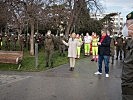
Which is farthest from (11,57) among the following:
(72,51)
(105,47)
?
(105,47)

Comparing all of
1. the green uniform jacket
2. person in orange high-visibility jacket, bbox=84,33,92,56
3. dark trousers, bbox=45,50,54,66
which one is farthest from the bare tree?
the green uniform jacket

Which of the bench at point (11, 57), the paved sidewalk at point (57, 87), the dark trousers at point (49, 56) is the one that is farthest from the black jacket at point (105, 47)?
the bench at point (11, 57)

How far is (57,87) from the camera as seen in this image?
12.9 m

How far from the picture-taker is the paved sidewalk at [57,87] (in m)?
11.1

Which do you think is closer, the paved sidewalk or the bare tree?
the paved sidewalk

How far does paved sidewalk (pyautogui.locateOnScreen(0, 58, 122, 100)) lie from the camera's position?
11148 millimetres

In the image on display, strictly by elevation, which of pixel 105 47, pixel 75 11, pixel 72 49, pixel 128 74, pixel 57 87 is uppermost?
pixel 75 11

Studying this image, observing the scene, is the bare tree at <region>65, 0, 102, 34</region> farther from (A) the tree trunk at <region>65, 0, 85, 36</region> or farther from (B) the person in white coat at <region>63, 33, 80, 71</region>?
(B) the person in white coat at <region>63, 33, 80, 71</region>

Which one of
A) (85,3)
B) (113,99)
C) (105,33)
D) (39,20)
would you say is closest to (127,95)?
(113,99)

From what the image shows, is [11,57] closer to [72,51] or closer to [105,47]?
[72,51]

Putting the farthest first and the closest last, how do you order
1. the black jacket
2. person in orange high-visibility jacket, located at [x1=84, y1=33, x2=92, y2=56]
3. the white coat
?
person in orange high-visibility jacket, located at [x1=84, y1=33, x2=92, y2=56] → the white coat → the black jacket

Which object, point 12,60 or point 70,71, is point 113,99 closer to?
point 70,71

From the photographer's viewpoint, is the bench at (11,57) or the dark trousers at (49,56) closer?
the bench at (11,57)

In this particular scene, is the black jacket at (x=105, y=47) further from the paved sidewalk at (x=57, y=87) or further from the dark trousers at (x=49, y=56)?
the dark trousers at (x=49, y=56)
